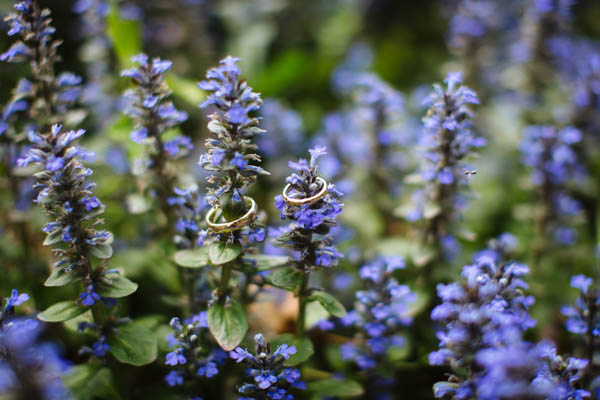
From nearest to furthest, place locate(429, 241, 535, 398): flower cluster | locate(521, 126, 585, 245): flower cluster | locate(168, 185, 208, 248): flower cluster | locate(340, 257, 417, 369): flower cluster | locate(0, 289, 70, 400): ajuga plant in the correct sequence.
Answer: locate(0, 289, 70, 400): ajuga plant → locate(429, 241, 535, 398): flower cluster → locate(168, 185, 208, 248): flower cluster → locate(340, 257, 417, 369): flower cluster → locate(521, 126, 585, 245): flower cluster

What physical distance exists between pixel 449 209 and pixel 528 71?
268 cm

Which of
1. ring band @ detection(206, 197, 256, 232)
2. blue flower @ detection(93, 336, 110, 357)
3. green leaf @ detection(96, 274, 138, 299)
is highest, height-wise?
ring band @ detection(206, 197, 256, 232)

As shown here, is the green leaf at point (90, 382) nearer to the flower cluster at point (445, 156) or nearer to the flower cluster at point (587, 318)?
the flower cluster at point (445, 156)

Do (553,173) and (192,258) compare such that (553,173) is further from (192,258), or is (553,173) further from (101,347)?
(101,347)

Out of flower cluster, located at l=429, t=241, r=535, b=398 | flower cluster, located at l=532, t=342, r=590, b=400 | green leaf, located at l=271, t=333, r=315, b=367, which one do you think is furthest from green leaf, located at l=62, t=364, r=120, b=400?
flower cluster, located at l=532, t=342, r=590, b=400

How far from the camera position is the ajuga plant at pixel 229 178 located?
2676mm

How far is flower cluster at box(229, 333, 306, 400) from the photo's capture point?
2.70 metres

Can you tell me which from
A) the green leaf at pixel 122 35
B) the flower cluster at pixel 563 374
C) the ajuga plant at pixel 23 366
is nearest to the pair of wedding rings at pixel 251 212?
the ajuga plant at pixel 23 366

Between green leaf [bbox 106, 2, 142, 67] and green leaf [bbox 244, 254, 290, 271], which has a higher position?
green leaf [bbox 106, 2, 142, 67]

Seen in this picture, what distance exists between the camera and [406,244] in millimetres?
4293

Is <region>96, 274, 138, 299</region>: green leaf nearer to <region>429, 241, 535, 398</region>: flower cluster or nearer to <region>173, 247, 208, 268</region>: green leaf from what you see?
<region>173, 247, 208, 268</region>: green leaf

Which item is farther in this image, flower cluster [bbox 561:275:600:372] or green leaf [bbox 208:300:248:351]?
flower cluster [bbox 561:275:600:372]

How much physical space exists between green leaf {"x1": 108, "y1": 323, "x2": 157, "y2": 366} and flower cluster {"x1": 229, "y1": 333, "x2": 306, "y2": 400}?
0.54 metres

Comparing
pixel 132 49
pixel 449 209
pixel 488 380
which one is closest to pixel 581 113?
pixel 449 209
